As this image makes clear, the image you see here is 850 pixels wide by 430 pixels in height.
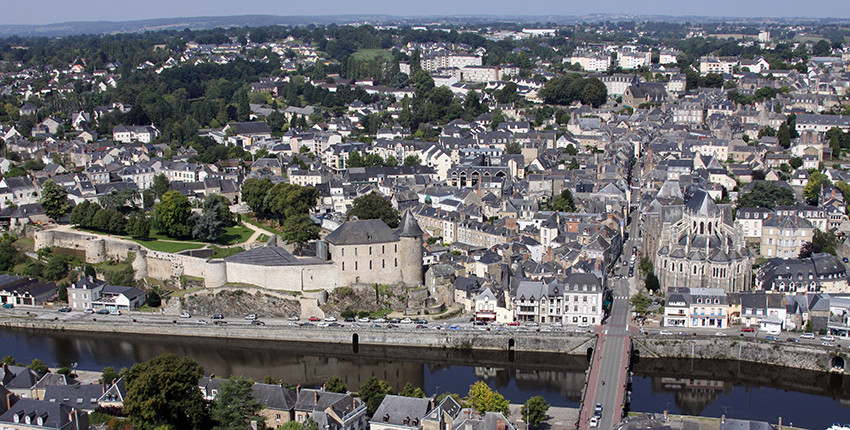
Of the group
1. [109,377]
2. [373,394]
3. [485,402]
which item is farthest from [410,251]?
[109,377]

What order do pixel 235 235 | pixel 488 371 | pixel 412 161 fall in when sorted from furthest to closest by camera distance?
pixel 412 161, pixel 235 235, pixel 488 371

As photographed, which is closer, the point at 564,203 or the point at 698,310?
the point at 698,310

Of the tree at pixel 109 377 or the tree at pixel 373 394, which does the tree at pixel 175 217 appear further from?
the tree at pixel 373 394

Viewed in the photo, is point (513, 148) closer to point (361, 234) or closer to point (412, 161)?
point (412, 161)

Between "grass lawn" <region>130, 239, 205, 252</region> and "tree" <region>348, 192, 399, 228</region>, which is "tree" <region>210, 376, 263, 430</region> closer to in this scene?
"grass lawn" <region>130, 239, 205, 252</region>

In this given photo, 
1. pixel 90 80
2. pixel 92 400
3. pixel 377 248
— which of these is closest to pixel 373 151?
pixel 377 248
